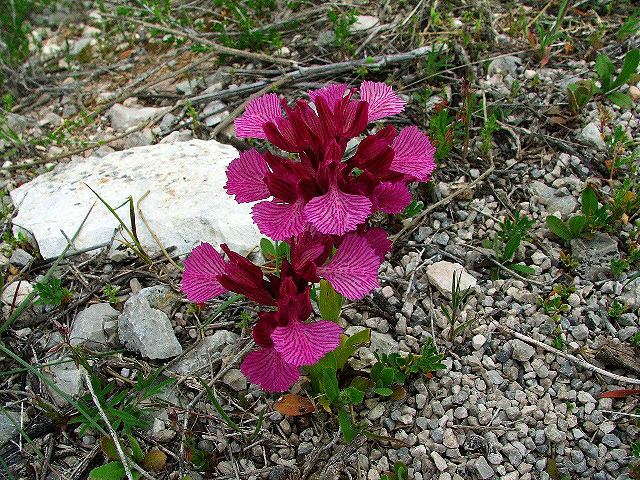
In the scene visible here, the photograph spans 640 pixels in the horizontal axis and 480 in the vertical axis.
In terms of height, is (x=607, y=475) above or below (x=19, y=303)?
below

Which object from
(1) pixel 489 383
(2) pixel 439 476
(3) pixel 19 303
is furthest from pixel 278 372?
(3) pixel 19 303

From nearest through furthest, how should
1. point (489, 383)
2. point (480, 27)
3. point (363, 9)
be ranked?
point (489, 383) < point (480, 27) < point (363, 9)

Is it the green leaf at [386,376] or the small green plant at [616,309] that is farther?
the small green plant at [616,309]

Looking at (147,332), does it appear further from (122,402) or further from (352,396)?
(352,396)

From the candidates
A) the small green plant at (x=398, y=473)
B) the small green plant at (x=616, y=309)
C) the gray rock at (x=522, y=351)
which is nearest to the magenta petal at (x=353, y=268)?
the small green plant at (x=398, y=473)

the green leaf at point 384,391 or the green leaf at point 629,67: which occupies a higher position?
the green leaf at point 629,67

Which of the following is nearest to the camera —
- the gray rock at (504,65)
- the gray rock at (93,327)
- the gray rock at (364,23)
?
the gray rock at (93,327)

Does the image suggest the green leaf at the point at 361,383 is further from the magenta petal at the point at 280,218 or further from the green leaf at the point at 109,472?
the green leaf at the point at 109,472

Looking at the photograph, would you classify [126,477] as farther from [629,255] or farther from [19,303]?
[629,255]
